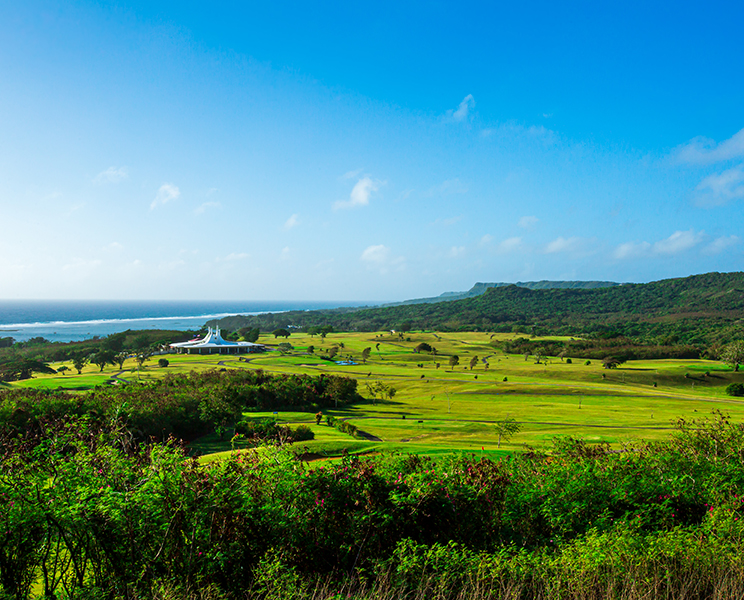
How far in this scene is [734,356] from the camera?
96750 mm

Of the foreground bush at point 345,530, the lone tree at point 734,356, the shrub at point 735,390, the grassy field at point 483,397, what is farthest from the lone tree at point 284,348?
the foreground bush at point 345,530

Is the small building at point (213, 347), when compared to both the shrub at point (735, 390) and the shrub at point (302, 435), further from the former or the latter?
the shrub at point (735, 390)

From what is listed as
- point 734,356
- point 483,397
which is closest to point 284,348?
point 483,397

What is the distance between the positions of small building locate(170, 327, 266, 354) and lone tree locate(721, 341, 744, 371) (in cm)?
11763

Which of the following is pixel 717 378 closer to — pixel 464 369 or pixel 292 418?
pixel 464 369

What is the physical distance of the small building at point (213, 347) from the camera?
121 meters

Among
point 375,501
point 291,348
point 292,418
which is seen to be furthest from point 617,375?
point 375,501

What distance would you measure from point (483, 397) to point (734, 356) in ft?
229

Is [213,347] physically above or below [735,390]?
above

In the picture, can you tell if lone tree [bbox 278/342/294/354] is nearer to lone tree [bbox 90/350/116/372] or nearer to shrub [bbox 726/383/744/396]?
lone tree [bbox 90/350/116/372]

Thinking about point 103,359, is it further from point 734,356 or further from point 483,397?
point 734,356

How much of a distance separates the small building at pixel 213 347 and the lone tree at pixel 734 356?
118 meters

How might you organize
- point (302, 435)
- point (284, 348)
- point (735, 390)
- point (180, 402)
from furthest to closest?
point (284, 348), point (735, 390), point (180, 402), point (302, 435)

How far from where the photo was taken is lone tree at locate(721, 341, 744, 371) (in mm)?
94938
